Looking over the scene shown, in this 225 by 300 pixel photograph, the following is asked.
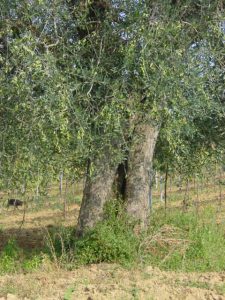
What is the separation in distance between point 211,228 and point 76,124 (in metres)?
4.33

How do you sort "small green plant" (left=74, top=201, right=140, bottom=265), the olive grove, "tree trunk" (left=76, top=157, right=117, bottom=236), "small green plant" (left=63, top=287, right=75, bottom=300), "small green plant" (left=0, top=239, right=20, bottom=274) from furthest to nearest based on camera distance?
"tree trunk" (left=76, top=157, right=117, bottom=236)
"small green plant" (left=0, top=239, right=20, bottom=274)
"small green plant" (left=74, top=201, right=140, bottom=265)
the olive grove
"small green plant" (left=63, top=287, right=75, bottom=300)

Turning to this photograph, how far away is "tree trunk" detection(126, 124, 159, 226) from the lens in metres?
9.16

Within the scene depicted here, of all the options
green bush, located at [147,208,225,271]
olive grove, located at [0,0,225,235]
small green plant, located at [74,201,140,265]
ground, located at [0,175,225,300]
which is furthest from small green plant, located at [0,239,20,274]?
green bush, located at [147,208,225,271]

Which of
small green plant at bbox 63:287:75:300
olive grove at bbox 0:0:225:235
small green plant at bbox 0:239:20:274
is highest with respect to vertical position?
olive grove at bbox 0:0:225:235

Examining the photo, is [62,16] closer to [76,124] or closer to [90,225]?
[76,124]

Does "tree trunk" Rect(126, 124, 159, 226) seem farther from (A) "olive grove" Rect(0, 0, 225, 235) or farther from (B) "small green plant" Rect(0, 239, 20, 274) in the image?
(B) "small green plant" Rect(0, 239, 20, 274)

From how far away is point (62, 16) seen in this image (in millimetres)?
7242

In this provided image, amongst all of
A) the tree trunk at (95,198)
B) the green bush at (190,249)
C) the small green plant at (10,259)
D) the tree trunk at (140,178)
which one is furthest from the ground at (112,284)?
the tree trunk at (140,178)

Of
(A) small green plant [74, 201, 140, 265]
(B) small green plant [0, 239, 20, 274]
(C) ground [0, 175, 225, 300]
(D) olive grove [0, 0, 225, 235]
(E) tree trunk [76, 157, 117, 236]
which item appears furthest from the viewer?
(E) tree trunk [76, 157, 117, 236]

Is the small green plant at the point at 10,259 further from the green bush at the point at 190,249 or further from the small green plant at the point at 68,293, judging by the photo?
the green bush at the point at 190,249

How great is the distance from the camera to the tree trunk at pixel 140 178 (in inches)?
361

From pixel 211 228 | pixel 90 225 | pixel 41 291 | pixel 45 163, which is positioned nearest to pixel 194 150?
pixel 211 228

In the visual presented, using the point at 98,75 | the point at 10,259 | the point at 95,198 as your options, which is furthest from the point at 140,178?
the point at 10,259

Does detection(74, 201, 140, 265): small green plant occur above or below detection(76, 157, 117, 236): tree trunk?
below
